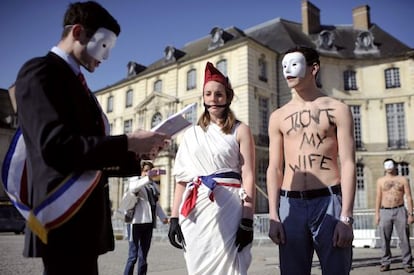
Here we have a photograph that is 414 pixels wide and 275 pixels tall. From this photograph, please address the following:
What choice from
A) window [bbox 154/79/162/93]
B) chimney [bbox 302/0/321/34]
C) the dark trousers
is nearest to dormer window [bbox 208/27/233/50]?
window [bbox 154/79/162/93]

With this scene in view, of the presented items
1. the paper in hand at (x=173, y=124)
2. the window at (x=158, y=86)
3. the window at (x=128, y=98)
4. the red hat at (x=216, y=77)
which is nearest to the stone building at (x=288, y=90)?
the window at (x=158, y=86)

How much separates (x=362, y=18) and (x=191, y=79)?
18.2 meters

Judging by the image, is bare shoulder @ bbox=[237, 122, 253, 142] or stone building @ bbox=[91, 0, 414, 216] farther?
stone building @ bbox=[91, 0, 414, 216]

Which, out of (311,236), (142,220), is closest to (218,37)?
(142,220)

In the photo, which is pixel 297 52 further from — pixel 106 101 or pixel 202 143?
pixel 106 101

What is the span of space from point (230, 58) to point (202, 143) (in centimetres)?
2721

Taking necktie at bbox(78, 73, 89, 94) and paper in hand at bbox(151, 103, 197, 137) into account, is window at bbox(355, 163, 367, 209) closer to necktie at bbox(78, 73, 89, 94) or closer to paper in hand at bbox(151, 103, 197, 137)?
paper in hand at bbox(151, 103, 197, 137)

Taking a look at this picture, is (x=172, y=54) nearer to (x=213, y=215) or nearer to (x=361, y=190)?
(x=361, y=190)

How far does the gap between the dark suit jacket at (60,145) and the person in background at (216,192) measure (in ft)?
4.62

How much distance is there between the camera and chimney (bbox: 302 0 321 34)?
36.2m

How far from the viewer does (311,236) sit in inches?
124

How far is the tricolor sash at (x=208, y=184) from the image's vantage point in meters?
3.42

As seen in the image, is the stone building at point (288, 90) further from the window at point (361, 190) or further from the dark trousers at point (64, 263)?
the dark trousers at point (64, 263)

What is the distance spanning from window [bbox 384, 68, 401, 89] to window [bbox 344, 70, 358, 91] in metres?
2.54
